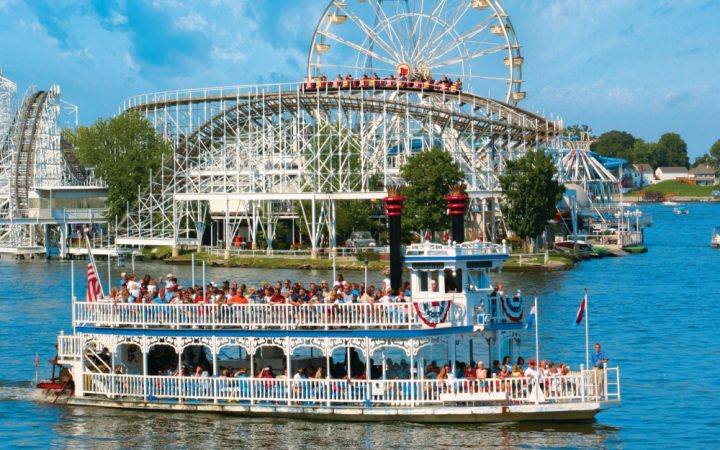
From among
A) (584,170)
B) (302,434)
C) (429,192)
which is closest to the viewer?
(302,434)

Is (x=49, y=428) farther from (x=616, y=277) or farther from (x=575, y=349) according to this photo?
(x=616, y=277)

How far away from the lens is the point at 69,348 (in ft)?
123

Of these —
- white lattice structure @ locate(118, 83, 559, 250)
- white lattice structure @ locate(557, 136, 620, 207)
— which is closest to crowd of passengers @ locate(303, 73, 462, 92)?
white lattice structure @ locate(118, 83, 559, 250)

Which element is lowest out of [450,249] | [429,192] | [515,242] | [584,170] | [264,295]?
[264,295]

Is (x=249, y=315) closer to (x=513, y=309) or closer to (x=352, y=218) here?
(x=513, y=309)

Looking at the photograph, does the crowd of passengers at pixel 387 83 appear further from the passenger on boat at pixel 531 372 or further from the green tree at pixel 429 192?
the passenger on boat at pixel 531 372

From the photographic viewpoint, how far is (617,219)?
Result: 134m

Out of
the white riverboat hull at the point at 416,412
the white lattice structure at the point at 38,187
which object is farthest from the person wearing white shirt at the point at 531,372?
the white lattice structure at the point at 38,187

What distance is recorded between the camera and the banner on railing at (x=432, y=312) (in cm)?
3372

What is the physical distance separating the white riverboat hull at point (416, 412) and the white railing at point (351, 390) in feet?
0.76

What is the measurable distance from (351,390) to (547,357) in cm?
1581

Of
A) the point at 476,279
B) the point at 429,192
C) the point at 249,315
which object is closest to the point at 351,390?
the point at 249,315

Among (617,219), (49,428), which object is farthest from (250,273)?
(617,219)

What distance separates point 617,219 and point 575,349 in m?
85.5
